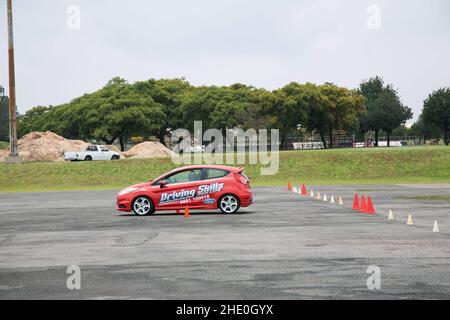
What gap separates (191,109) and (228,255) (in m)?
79.8

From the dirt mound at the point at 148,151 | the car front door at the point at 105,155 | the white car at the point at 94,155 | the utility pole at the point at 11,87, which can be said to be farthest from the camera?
the dirt mound at the point at 148,151

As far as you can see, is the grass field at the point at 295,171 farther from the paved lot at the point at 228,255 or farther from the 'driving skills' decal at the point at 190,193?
the paved lot at the point at 228,255

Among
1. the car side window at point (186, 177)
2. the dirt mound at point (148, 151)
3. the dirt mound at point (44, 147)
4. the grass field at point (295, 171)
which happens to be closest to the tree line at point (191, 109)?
the dirt mound at point (44, 147)

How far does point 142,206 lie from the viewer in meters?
22.7

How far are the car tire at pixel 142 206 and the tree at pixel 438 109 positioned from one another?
96634 mm

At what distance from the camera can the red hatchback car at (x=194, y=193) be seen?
2242 cm

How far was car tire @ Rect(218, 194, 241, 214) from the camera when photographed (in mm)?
22500

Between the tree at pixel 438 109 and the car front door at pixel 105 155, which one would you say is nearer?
the car front door at pixel 105 155

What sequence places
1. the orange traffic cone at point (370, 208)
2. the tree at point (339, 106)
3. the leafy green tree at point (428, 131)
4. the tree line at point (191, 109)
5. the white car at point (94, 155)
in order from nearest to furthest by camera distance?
the orange traffic cone at point (370, 208) → the white car at point (94, 155) → the tree line at point (191, 109) → the tree at point (339, 106) → the leafy green tree at point (428, 131)

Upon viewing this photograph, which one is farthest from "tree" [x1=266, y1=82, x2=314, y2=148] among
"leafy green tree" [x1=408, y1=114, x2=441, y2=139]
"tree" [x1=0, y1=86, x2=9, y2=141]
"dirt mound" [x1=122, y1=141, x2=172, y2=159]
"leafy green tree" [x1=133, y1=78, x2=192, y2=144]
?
"tree" [x1=0, y1=86, x2=9, y2=141]
